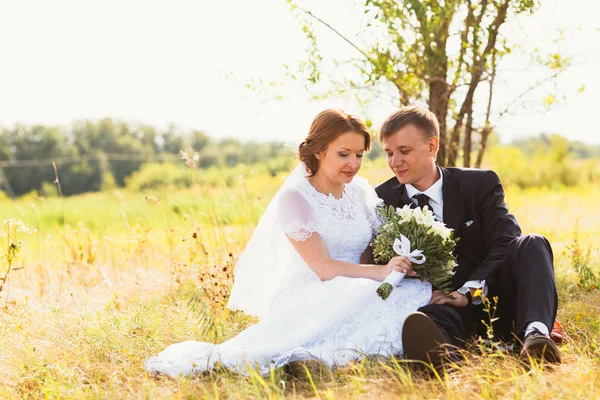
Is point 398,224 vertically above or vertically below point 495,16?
below

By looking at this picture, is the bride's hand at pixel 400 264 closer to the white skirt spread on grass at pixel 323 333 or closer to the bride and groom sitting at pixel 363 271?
the bride and groom sitting at pixel 363 271

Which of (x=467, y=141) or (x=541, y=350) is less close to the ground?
(x=467, y=141)

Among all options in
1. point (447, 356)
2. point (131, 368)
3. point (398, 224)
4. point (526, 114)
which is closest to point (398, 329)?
point (447, 356)

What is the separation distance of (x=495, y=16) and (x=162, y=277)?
12.6ft

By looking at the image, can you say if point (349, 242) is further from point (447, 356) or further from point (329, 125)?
point (447, 356)

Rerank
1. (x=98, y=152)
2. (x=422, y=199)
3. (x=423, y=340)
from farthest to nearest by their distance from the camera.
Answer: (x=98, y=152), (x=422, y=199), (x=423, y=340)

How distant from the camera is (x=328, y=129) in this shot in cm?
374

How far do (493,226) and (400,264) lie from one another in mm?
803

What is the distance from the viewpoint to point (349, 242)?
384 cm

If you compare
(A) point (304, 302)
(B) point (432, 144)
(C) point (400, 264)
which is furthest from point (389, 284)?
(B) point (432, 144)

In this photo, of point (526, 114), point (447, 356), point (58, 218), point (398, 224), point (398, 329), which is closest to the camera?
point (447, 356)

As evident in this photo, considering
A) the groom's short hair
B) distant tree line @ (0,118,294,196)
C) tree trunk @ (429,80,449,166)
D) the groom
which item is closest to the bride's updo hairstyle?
the groom's short hair

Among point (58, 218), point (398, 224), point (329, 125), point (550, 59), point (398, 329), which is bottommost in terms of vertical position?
point (58, 218)

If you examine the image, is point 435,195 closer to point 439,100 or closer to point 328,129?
point 328,129
